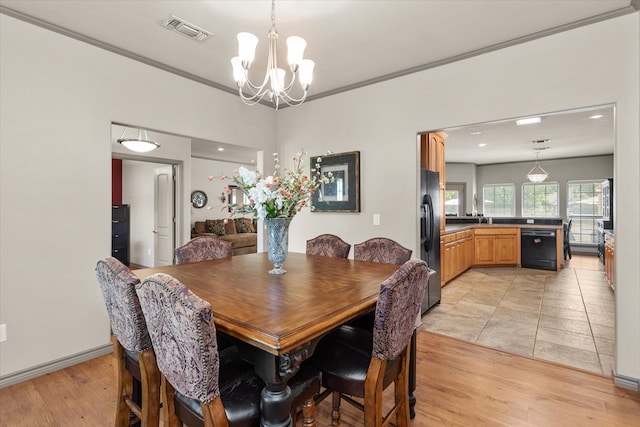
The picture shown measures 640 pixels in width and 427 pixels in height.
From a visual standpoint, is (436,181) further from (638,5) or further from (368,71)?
(638,5)

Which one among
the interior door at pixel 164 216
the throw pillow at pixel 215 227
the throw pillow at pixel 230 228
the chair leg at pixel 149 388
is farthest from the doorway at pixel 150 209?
the chair leg at pixel 149 388

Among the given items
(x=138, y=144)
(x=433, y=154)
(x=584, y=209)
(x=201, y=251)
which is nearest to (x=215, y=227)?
(x=138, y=144)

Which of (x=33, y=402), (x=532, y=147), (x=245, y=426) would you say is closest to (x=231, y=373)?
(x=245, y=426)

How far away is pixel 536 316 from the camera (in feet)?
12.3

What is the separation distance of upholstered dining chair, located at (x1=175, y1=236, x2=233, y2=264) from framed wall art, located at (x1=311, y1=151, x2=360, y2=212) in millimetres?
1493

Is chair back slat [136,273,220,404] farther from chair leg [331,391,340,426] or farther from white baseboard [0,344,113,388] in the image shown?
white baseboard [0,344,113,388]

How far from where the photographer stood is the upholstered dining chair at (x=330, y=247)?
2869 mm

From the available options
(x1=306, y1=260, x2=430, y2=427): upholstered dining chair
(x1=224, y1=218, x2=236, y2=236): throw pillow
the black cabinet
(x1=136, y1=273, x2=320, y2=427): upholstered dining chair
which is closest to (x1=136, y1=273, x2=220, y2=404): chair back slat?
(x1=136, y1=273, x2=320, y2=427): upholstered dining chair

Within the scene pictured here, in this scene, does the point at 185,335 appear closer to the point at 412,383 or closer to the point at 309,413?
the point at 309,413

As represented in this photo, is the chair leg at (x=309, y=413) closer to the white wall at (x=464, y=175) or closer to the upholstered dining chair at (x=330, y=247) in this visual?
the upholstered dining chair at (x=330, y=247)

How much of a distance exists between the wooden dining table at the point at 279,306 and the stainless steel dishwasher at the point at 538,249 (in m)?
5.74

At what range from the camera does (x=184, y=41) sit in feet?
9.08

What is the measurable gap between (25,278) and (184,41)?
2259 millimetres

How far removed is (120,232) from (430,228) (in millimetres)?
6183
